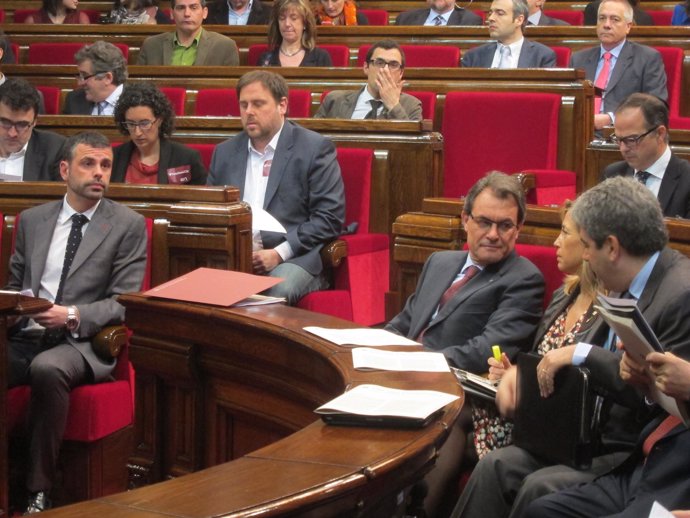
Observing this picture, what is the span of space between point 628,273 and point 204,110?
2.51 m

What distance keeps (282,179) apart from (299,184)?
0.05 m

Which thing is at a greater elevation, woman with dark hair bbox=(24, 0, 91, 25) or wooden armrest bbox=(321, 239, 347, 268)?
woman with dark hair bbox=(24, 0, 91, 25)

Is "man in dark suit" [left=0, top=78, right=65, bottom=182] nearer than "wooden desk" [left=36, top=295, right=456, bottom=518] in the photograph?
No

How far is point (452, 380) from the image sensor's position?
170 cm

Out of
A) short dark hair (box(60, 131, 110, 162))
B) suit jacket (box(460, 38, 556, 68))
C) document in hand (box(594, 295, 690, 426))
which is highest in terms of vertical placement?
suit jacket (box(460, 38, 556, 68))

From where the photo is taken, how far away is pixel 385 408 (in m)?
1.47

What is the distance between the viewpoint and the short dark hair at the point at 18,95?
10.9ft

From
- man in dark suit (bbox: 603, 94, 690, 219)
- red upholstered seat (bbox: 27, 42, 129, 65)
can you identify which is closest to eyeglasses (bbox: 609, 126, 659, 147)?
man in dark suit (bbox: 603, 94, 690, 219)

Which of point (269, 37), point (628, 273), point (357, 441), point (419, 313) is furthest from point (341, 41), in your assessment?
point (357, 441)

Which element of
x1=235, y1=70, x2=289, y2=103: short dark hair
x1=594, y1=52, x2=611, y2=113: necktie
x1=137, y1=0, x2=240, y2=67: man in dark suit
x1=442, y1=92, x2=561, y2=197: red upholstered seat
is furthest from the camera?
x1=137, y1=0, x2=240, y2=67: man in dark suit

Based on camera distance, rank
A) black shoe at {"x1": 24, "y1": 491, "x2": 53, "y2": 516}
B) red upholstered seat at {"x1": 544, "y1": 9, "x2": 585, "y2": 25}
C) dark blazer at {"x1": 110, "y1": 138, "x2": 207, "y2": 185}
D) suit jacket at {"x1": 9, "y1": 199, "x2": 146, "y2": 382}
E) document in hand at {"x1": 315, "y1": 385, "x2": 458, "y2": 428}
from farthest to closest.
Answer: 1. red upholstered seat at {"x1": 544, "y1": 9, "x2": 585, "y2": 25}
2. dark blazer at {"x1": 110, "y1": 138, "x2": 207, "y2": 185}
3. suit jacket at {"x1": 9, "y1": 199, "x2": 146, "y2": 382}
4. black shoe at {"x1": 24, "y1": 491, "x2": 53, "y2": 516}
5. document in hand at {"x1": 315, "y1": 385, "x2": 458, "y2": 428}

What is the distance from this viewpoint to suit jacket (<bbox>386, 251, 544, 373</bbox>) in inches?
87.1

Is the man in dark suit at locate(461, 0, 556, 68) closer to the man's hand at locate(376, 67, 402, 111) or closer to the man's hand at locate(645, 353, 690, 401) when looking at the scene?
the man's hand at locate(376, 67, 402, 111)

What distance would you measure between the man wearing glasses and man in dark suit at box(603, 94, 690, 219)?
3.17 feet
